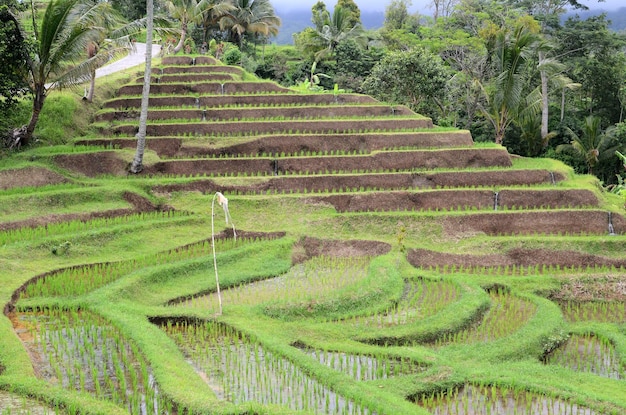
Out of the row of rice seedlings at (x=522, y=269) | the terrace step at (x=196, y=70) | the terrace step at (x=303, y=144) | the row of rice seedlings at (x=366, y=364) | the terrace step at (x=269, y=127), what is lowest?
the row of rice seedlings at (x=366, y=364)

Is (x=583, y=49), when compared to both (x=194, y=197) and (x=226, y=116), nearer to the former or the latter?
(x=226, y=116)

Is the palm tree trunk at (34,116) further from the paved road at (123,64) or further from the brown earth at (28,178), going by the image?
the paved road at (123,64)

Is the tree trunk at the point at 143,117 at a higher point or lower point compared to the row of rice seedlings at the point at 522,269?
higher

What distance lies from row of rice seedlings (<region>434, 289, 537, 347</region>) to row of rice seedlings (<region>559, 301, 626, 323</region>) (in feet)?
2.30

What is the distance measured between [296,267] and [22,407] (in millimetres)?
7869

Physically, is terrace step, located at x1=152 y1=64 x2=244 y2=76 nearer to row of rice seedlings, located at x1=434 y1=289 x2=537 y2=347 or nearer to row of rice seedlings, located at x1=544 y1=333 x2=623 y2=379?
row of rice seedlings, located at x1=434 y1=289 x2=537 y2=347

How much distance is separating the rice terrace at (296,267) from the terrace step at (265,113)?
6 cm

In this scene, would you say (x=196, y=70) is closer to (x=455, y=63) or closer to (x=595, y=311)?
(x=455, y=63)

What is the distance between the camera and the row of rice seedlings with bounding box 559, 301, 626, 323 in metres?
12.3

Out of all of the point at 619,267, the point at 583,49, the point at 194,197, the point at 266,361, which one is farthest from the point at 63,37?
the point at 583,49

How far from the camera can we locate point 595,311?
1270 centimetres

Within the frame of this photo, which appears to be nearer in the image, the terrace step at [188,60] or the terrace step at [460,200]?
the terrace step at [460,200]

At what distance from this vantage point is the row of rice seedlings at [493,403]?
27.6ft

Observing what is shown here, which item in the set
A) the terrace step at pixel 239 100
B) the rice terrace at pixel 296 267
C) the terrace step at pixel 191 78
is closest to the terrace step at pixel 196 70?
the rice terrace at pixel 296 267
